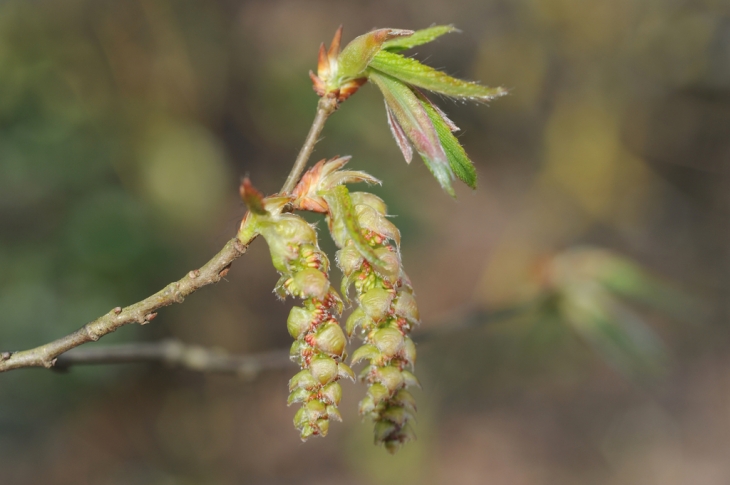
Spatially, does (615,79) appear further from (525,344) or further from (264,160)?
(264,160)

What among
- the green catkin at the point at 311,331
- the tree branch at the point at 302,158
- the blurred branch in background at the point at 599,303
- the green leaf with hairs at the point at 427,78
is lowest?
the green catkin at the point at 311,331

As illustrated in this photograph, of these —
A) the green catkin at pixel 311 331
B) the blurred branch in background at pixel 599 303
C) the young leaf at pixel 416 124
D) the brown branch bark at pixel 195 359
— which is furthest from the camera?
the blurred branch in background at pixel 599 303

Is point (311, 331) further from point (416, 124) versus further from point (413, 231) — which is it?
point (413, 231)

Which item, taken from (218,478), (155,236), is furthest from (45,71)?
(218,478)

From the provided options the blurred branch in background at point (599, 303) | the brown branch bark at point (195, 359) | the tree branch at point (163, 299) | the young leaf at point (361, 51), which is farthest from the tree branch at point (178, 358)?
the young leaf at point (361, 51)

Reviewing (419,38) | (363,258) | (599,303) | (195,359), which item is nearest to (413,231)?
(599,303)

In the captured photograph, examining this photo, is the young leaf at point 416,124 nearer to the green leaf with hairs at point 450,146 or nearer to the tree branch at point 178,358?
the green leaf with hairs at point 450,146

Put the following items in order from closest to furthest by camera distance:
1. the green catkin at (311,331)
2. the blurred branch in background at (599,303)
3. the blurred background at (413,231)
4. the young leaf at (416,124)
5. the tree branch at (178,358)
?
the green catkin at (311,331)
the young leaf at (416,124)
the tree branch at (178,358)
the blurred branch in background at (599,303)
the blurred background at (413,231)
